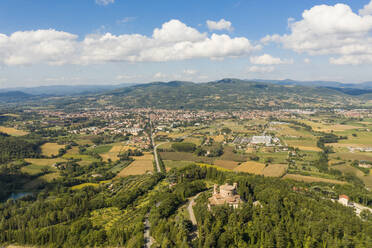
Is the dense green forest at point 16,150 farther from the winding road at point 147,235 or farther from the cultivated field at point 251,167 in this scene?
the cultivated field at point 251,167

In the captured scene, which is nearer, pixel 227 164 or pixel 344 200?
pixel 344 200

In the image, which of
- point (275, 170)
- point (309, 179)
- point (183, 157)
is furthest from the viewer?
point (183, 157)

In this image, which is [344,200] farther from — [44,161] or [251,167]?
[44,161]

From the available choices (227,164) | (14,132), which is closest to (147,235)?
(227,164)

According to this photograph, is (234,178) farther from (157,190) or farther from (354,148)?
(354,148)

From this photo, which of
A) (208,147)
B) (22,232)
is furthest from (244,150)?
(22,232)

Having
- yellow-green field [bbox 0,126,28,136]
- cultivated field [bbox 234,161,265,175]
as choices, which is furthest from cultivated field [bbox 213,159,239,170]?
yellow-green field [bbox 0,126,28,136]

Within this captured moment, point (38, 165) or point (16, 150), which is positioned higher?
point (16, 150)
